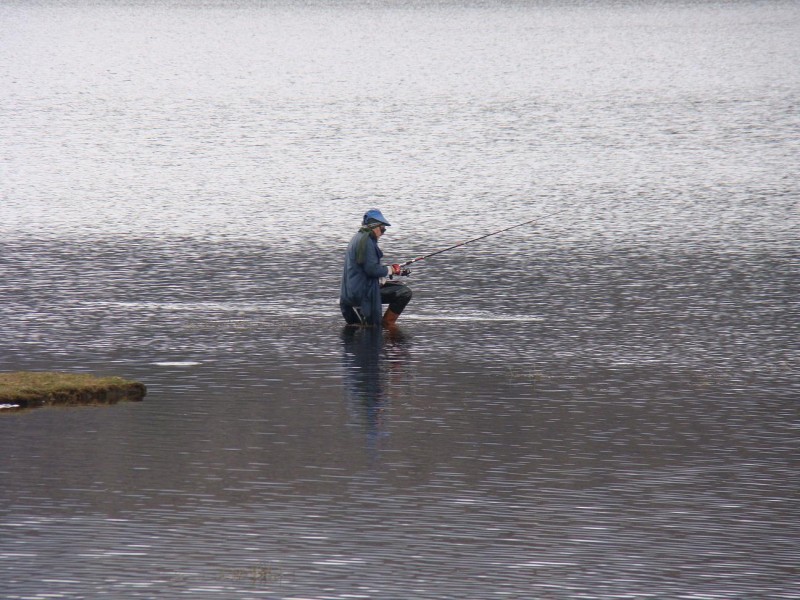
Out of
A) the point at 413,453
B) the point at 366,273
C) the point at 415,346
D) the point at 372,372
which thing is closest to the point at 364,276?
the point at 366,273

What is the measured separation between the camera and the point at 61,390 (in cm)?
1281

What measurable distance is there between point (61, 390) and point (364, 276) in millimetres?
5350

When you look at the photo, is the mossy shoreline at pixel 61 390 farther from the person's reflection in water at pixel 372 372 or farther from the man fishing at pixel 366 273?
the man fishing at pixel 366 273

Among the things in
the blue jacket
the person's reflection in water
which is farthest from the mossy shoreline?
the blue jacket

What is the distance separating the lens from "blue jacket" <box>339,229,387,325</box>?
57.2 ft

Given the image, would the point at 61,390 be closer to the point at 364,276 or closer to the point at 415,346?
the point at 415,346

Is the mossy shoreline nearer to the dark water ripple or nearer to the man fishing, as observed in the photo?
the dark water ripple

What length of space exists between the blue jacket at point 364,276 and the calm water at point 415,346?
0.55 metres

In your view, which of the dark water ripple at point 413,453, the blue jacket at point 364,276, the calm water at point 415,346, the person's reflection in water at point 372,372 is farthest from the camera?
the blue jacket at point 364,276

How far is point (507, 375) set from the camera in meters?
14.5

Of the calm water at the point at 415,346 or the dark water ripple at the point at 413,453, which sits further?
the calm water at the point at 415,346

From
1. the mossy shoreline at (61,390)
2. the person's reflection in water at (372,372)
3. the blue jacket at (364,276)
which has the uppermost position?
the blue jacket at (364,276)

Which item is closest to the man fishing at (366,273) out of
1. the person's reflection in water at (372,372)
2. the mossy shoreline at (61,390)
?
the person's reflection in water at (372,372)

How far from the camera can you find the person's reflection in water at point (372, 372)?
40.3 feet
